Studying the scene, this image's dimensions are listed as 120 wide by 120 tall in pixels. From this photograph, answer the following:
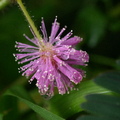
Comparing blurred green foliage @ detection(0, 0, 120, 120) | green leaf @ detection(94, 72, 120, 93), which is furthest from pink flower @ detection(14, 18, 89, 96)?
blurred green foliage @ detection(0, 0, 120, 120)

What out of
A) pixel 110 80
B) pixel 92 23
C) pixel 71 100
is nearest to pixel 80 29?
pixel 92 23

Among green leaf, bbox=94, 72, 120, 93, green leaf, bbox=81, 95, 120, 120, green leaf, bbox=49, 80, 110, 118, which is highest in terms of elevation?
green leaf, bbox=94, 72, 120, 93

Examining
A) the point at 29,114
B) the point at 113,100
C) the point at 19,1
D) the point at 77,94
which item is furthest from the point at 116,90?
the point at 29,114

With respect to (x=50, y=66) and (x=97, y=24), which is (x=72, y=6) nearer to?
(x=97, y=24)

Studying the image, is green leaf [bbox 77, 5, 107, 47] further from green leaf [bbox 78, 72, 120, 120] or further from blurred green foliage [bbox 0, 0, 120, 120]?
green leaf [bbox 78, 72, 120, 120]

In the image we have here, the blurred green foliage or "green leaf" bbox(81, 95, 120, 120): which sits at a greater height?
the blurred green foliage

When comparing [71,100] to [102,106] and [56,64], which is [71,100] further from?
[102,106]
